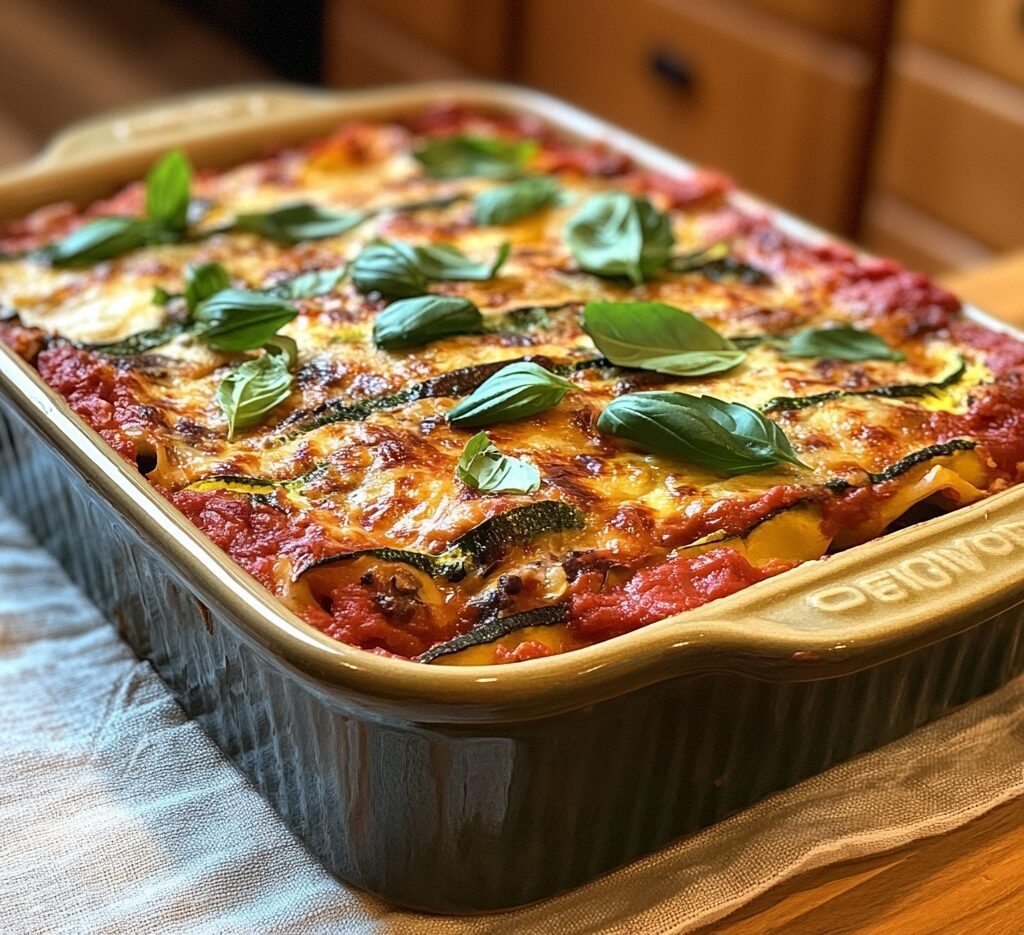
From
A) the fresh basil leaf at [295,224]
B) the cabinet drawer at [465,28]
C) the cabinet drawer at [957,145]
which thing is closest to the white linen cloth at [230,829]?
the fresh basil leaf at [295,224]

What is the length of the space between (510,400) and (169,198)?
2.86 feet

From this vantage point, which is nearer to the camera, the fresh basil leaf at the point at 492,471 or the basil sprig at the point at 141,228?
the fresh basil leaf at the point at 492,471

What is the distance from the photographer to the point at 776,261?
2123 mm

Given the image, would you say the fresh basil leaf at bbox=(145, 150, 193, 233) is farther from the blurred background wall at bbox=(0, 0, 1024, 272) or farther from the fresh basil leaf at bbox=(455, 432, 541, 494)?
the blurred background wall at bbox=(0, 0, 1024, 272)

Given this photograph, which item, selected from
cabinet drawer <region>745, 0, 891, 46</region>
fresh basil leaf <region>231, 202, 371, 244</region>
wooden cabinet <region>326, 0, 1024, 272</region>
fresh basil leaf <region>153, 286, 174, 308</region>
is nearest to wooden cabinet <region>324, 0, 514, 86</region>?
wooden cabinet <region>326, 0, 1024, 272</region>

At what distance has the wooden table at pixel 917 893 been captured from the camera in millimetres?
1290

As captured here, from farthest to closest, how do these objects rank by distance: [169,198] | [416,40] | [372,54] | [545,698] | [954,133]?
1. [372,54]
2. [416,40]
3. [954,133]
4. [169,198]
5. [545,698]

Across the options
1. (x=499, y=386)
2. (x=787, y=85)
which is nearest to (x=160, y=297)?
(x=499, y=386)

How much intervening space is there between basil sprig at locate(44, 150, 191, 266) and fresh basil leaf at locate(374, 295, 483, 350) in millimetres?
→ 533

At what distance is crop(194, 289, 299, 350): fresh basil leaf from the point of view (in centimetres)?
170

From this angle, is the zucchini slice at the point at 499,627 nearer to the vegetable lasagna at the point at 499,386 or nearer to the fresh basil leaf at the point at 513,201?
the vegetable lasagna at the point at 499,386

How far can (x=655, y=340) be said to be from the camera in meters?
1.69

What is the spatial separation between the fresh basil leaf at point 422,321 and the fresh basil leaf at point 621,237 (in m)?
0.31

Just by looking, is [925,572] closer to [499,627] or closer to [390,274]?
[499,627]
